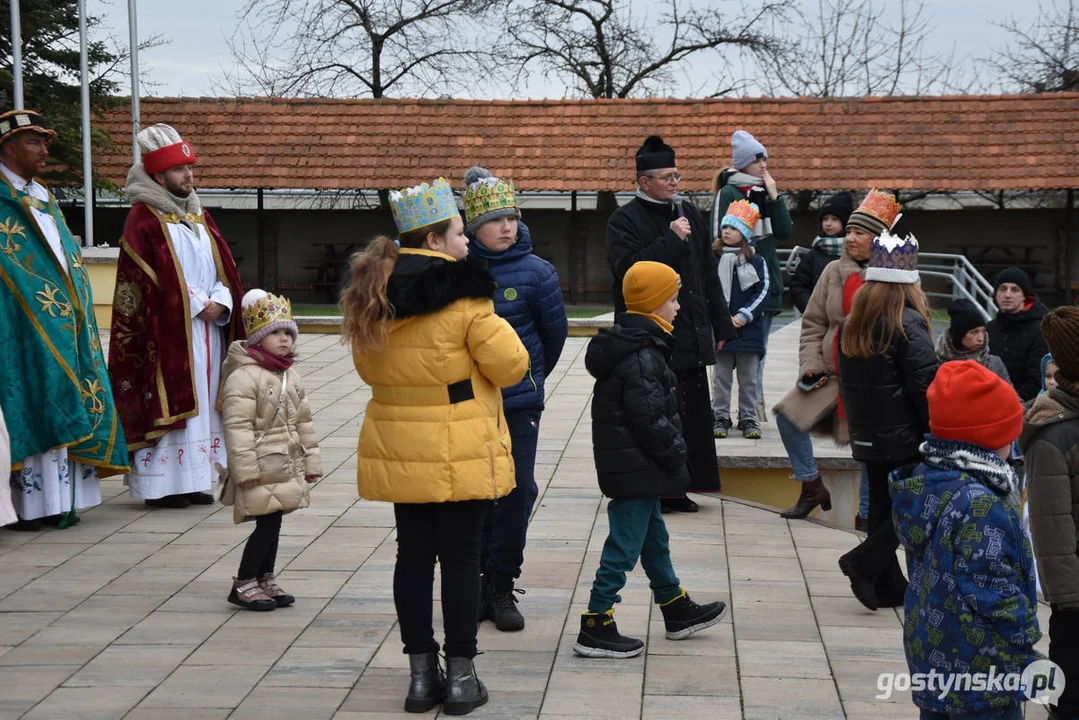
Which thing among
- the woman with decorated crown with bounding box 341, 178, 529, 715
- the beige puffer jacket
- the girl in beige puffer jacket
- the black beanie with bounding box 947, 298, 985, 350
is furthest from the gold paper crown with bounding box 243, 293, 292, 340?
the black beanie with bounding box 947, 298, 985, 350

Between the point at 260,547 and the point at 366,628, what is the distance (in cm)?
60

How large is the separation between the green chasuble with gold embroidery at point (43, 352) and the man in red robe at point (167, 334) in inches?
10.3

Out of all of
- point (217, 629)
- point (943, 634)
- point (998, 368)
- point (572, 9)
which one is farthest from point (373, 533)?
point (572, 9)

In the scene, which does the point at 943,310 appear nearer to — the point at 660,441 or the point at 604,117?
the point at 604,117

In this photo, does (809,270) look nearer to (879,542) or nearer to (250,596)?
(879,542)

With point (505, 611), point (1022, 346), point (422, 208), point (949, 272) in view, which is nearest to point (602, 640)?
point (505, 611)

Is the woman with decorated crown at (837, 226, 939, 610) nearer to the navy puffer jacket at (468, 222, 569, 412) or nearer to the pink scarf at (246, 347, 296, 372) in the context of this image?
the navy puffer jacket at (468, 222, 569, 412)

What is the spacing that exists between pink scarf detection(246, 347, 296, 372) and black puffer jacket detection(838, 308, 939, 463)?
233 centimetres

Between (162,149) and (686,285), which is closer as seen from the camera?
(686,285)

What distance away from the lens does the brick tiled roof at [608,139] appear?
22.3 meters

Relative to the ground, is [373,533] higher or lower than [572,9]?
lower

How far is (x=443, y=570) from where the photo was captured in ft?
15.1

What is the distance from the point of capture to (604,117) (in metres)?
23.6

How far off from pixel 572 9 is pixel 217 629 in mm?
32911
